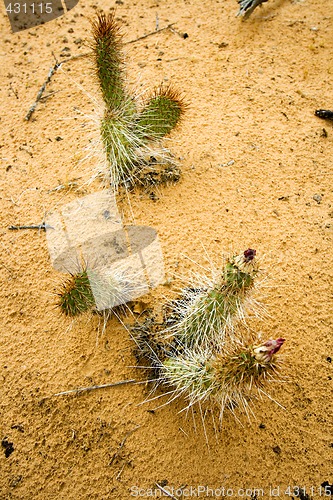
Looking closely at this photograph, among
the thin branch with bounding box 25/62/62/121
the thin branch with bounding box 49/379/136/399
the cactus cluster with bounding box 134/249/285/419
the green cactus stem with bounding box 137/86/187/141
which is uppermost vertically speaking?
the thin branch with bounding box 25/62/62/121

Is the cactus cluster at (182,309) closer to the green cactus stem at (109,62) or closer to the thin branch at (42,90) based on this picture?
the green cactus stem at (109,62)

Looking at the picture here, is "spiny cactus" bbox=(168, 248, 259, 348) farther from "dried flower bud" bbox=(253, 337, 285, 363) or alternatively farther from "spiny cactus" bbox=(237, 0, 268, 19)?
"spiny cactus" bbox=(237, 0, 268, 19)

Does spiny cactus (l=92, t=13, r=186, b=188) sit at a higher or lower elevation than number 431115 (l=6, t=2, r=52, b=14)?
lower

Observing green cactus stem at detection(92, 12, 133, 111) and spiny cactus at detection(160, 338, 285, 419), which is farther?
green cactus stem at detection(92, 12, 133, 111)

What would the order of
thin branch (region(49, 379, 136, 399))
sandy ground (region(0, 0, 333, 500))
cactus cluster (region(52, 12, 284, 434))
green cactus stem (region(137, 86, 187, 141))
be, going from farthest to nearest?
green cactus stem (region(137, 86, 187, 141)) → thin branch (region(49, 379, 136, 399)) → sandy ground (region(0, 0, 333, 500)) → cactus cluster (region(52, 12, 284, 434))

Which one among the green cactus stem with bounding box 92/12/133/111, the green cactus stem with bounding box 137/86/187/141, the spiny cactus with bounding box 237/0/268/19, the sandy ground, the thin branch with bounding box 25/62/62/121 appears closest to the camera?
the sandy ground

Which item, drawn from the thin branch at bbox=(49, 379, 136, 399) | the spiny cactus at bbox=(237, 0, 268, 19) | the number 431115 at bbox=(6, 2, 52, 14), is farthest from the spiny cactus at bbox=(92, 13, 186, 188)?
the number 431115 at bbox=(6, 2, 52, 14)
